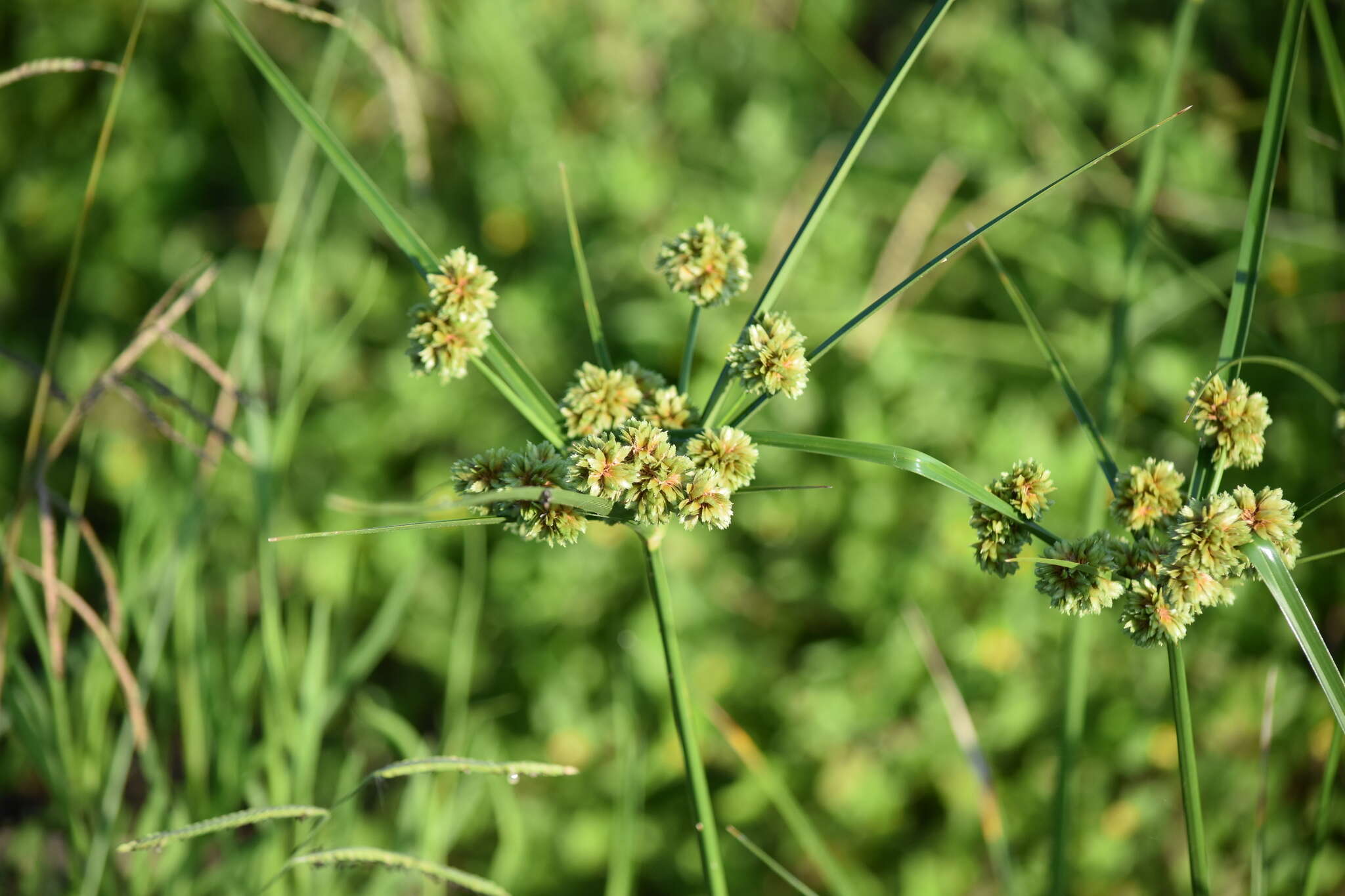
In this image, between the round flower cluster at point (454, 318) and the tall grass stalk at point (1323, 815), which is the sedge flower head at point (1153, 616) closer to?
the tall grass stalk at point (1323, 815)

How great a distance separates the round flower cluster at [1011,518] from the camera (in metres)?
0.77

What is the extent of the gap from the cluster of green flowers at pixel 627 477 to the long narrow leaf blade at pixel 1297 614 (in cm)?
43

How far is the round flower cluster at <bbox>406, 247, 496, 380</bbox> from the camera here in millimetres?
777

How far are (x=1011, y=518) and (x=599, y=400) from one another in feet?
1.31

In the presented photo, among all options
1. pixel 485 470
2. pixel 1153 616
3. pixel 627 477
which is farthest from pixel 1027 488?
pixel 485 470

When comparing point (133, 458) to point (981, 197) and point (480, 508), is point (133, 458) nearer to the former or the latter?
point (480, 508)

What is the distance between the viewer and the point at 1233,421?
2.51 feet

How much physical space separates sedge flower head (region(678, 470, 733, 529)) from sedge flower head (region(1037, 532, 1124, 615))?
11.3 inches

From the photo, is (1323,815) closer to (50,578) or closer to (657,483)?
(657,483)

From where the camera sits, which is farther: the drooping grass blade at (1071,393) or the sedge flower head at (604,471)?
the drooping grass blade at (1071,393)

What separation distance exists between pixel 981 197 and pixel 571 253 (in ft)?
3.52

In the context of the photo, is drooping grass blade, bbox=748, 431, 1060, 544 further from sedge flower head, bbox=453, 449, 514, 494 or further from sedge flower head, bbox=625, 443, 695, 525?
sedge flower head, bbox=453, 449, 514, 494

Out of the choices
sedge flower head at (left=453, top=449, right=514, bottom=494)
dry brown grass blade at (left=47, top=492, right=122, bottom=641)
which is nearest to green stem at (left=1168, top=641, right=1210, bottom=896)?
sedge flower head at (left=453, top=449, right=514, bottom=494)

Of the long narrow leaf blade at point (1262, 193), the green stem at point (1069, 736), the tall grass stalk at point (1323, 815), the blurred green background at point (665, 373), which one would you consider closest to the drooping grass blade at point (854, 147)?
the long narrow leaf blade at point (1262, 193)
